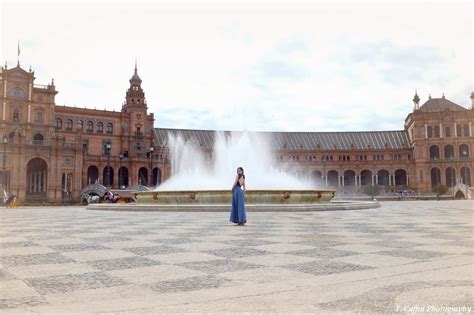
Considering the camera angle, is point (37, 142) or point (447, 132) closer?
point (37, 142)

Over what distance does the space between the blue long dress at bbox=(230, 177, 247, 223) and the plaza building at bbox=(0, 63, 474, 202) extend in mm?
51545

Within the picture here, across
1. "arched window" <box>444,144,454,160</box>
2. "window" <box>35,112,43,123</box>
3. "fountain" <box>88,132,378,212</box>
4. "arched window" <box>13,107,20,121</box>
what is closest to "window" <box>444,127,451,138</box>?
"arched window" <box>444,144,454,160</box>

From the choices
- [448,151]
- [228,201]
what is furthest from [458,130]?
[228,201]

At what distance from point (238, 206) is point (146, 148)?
7725 centimetres

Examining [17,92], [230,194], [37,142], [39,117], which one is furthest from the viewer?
[39,117]

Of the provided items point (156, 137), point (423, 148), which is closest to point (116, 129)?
point (156, 137)

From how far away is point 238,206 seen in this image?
12406 mm

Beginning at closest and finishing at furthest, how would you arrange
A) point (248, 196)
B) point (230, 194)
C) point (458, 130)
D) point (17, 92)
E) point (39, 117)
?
point (230, 194), point (248, 196), point (17, 92), point (39, 117), point (458, 130)

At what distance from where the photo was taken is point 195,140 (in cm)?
9719

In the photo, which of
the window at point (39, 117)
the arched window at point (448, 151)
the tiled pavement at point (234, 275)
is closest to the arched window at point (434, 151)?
the arched window at point (448, 151)

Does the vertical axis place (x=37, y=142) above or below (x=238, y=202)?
above

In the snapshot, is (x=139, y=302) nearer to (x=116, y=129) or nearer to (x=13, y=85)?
(x=13, y=85)

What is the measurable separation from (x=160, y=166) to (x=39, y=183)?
999 inches

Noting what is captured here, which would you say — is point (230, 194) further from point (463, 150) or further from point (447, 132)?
point (463, 150)
